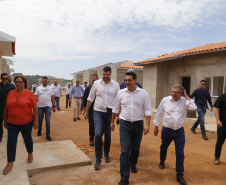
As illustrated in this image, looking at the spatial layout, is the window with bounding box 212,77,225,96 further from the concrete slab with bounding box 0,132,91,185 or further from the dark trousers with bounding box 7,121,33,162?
the dark trousers with bounding box 7,121,33,162

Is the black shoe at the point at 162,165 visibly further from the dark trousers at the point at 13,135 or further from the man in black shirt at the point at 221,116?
the dark trousers at the point at 13,135

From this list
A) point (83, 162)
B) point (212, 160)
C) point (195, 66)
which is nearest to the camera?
point (83, 162)

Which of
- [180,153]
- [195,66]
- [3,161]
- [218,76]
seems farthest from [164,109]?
[195,66]

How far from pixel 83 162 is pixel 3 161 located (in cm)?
158

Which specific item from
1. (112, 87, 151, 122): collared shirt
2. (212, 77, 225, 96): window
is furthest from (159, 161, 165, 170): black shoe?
(212, 77, 225, 96): window

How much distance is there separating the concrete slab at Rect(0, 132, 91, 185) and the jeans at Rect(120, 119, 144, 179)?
112 centimetres

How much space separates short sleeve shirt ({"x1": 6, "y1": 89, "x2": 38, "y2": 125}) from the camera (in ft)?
12.2

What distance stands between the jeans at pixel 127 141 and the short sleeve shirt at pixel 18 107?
175 cm

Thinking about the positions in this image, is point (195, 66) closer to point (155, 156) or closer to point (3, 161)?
point (155, 156)

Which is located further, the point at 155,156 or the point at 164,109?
the point at 155,156

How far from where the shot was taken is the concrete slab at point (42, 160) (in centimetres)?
352

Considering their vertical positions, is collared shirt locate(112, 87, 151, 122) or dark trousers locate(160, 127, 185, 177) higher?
collared shirt locate(112, 87, 151, 122)

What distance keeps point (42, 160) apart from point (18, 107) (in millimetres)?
1286

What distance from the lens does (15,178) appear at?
347 centimetres
